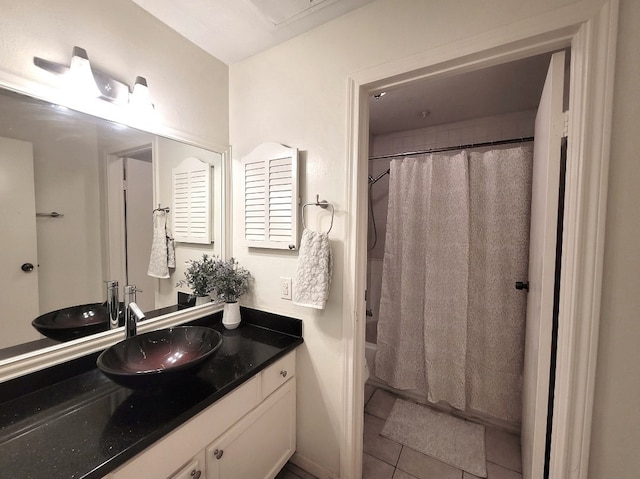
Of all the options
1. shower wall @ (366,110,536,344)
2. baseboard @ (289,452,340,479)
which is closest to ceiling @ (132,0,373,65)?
shower wall @ (366,110,536,344)

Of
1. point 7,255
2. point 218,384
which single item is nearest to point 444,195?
point 218,384

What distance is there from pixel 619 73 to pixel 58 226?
6.46ft

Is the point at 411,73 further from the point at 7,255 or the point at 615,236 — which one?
the point at 7,255

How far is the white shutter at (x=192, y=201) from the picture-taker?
1456mm

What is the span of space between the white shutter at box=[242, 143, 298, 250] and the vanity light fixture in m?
0.53

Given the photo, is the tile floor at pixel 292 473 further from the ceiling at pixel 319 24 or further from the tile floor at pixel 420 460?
the ceiling at pixel 319 24

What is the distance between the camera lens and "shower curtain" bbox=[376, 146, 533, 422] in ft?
5.58

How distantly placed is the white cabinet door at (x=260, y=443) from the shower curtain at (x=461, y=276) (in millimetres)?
1046

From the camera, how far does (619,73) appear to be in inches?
30.6

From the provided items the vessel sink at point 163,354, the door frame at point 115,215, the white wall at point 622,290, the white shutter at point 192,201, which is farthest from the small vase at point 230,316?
the white wall at point 622,290

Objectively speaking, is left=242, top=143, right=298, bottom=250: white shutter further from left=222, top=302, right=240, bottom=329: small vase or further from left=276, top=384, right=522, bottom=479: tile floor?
left=276, top=384, right=522, bottom=479: tile floor

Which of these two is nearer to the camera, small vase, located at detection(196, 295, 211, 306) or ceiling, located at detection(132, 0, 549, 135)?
ceiling, located at detection(132, 0, 549, 135)

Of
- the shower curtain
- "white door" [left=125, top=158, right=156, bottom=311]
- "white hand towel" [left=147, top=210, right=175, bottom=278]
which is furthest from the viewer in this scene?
the shower curtain

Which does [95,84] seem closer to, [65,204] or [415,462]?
[65,204]
